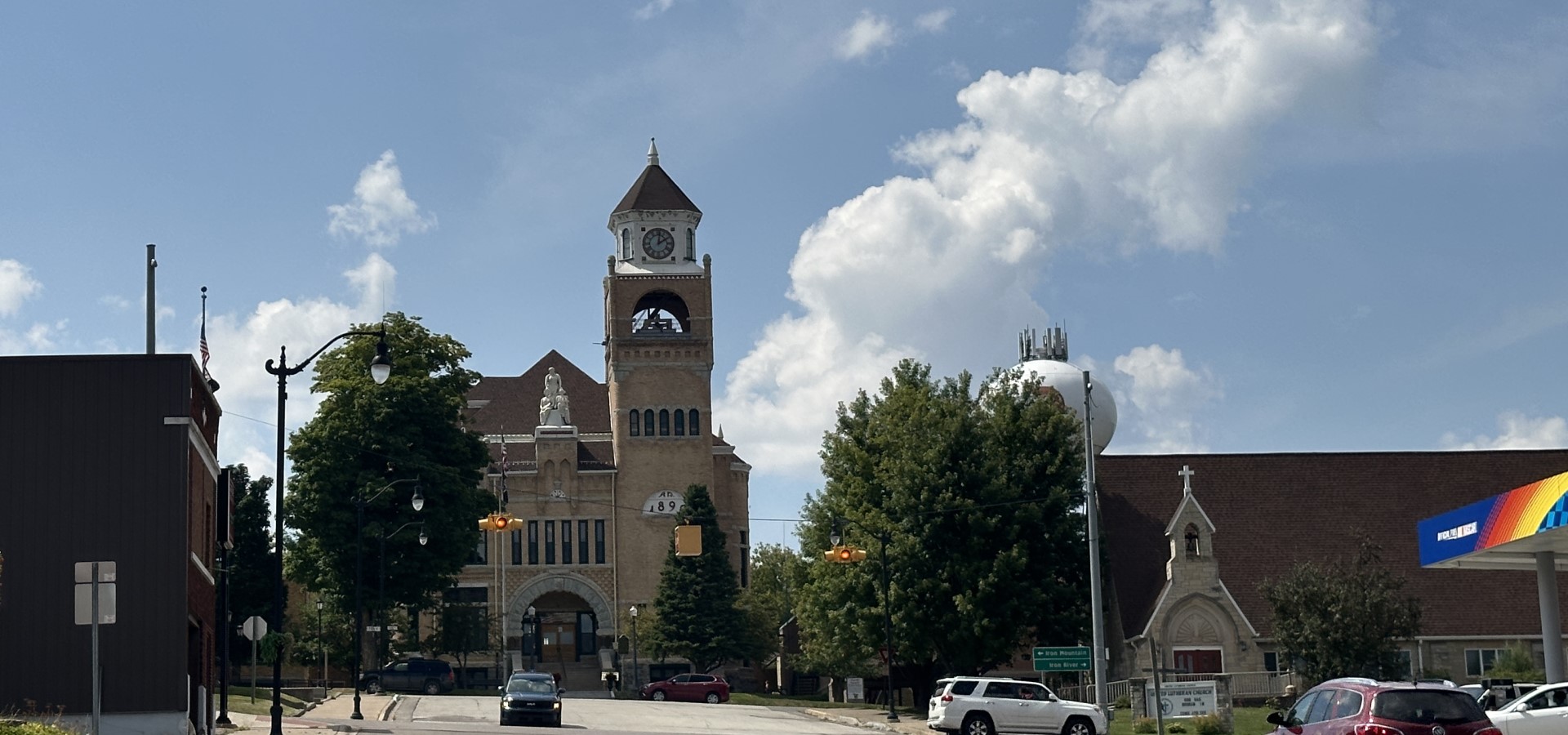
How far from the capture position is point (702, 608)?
84.6m

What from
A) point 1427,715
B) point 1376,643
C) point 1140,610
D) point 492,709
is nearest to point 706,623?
point 1140,610

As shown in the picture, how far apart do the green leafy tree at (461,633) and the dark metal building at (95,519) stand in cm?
3789

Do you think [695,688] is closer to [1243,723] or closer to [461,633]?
[461,633]

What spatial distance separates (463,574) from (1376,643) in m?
54.6

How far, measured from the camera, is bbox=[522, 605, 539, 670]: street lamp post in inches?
3666

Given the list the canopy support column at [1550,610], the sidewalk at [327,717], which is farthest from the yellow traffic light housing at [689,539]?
the canopy support column at [1550,610]

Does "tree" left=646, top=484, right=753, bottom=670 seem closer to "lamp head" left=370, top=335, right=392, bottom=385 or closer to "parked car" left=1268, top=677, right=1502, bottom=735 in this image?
"lamp head" left=370, top=335, right=392, bottom=385

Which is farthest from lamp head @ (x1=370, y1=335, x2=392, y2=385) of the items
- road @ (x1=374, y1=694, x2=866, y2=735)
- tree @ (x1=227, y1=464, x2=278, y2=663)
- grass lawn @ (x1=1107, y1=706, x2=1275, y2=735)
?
tree @ (x1=227, y1=464, x2=278, y2=663)

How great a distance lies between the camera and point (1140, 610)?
60.5 meters

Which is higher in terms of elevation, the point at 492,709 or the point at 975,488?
the point at 975,488

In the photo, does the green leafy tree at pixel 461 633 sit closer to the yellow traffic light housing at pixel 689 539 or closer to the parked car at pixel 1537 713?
the yellow traffic light housing at pixel 689 539

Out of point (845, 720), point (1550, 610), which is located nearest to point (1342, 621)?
point (1550, 610)

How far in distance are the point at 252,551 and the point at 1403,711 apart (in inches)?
2668

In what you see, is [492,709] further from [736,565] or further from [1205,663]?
[736,565]
